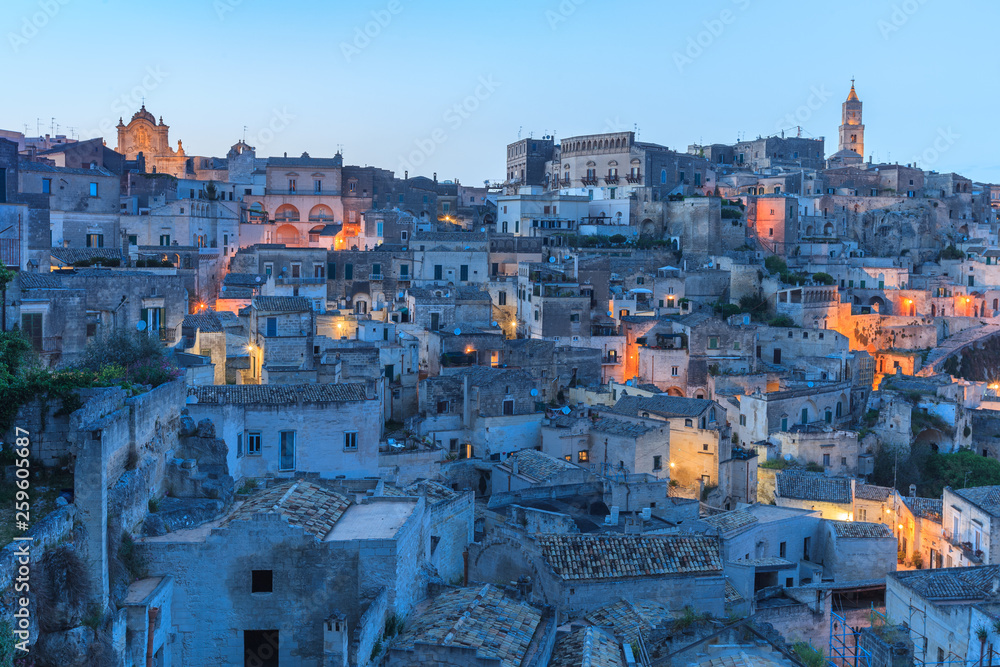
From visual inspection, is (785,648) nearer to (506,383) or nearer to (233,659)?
(233,659)

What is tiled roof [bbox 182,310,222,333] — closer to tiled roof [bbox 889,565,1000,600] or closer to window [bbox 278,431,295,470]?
window [bbox 278,431,295,470]

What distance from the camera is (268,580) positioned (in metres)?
12.1

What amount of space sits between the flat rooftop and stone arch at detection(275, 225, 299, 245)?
3180 cm

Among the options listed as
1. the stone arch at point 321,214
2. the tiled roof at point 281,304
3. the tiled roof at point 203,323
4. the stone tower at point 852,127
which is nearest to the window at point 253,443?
the tiled roof at point 203,323

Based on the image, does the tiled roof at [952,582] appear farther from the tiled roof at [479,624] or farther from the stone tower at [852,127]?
the stone tower at [852,127]

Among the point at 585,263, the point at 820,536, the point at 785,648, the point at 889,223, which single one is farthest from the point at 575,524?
the point at 889,223

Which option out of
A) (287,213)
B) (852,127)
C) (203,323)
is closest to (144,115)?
(287,213)

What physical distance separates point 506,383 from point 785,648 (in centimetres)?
1359

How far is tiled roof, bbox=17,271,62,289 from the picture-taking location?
56.6 feet

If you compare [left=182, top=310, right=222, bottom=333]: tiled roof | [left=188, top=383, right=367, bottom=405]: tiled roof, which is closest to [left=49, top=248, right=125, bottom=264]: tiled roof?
[left=182, top=310, right=222, bottom=333]: tiled roof

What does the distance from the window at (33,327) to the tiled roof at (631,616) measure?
10906mm

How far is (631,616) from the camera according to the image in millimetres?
14664

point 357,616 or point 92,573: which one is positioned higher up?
point 92,573

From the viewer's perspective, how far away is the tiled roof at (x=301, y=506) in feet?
40.8
